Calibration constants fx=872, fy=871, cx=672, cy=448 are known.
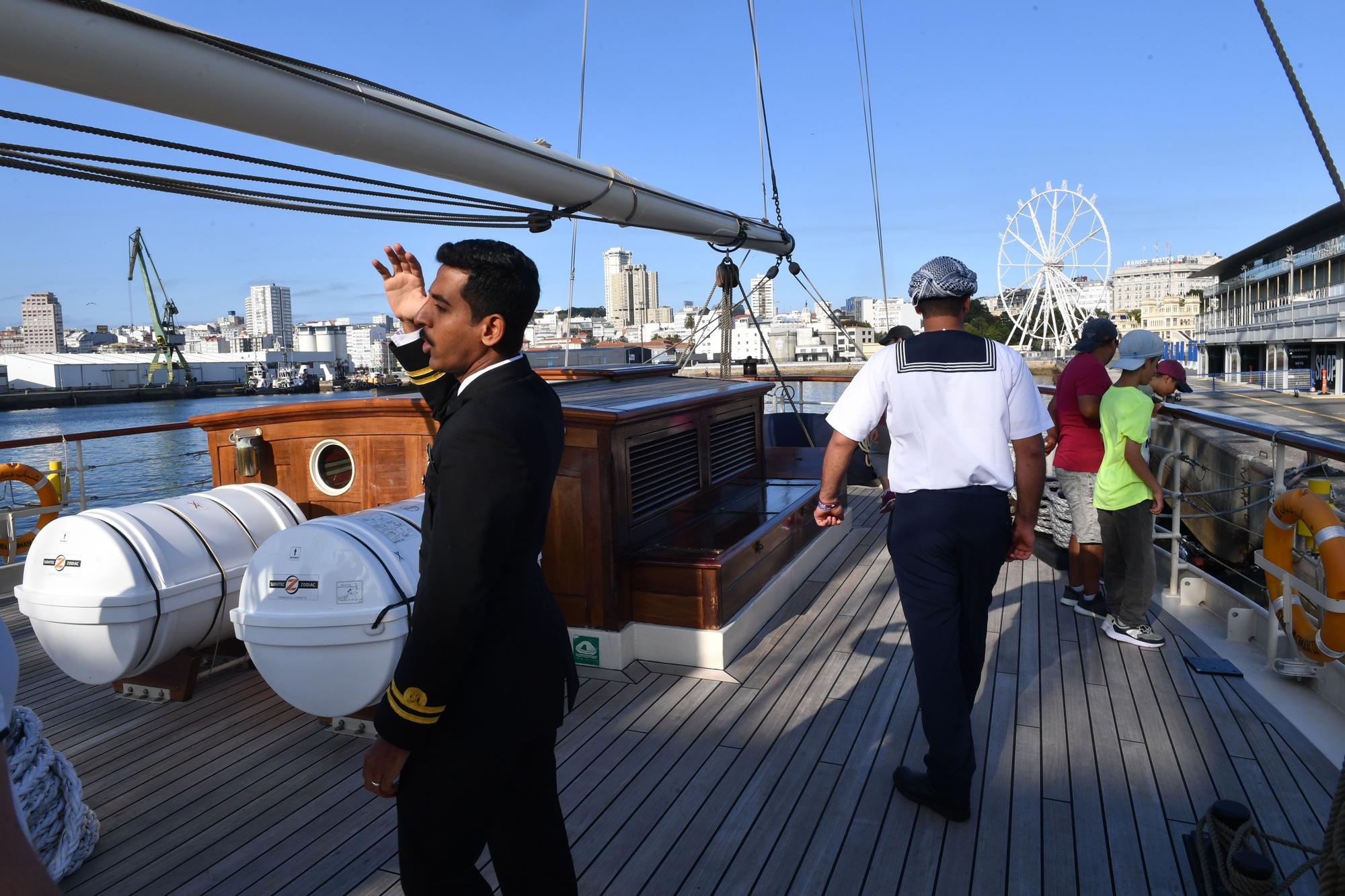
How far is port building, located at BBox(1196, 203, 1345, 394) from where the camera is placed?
125ft

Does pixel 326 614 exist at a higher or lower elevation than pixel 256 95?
lower

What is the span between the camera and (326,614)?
275 cm

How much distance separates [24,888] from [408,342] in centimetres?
176

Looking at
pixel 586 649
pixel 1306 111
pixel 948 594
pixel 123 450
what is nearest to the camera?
pixel 1306 111

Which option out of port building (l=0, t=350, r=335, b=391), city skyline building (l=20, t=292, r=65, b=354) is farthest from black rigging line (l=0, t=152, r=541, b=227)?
city skyline building (l=20, t=292, r=65, b=354)

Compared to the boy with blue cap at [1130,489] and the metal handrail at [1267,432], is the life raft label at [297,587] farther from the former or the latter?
the boy with blue cap at [1130,489]

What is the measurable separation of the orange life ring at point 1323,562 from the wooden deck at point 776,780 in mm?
317

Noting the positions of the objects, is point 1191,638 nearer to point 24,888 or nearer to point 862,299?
point 24,888

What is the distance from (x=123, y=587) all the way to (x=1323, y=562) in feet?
13.5

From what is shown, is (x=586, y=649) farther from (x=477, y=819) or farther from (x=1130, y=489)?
(x=1130, y=489)

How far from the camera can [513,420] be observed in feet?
4.83

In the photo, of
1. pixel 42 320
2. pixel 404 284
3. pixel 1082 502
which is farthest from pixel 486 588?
pixel 42 320

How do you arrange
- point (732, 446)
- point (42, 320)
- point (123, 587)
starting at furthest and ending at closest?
point (42, 320), point (732, 446), point (123, 587)

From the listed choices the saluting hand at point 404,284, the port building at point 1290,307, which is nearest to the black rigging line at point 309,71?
the saluting hand at point 404,284
